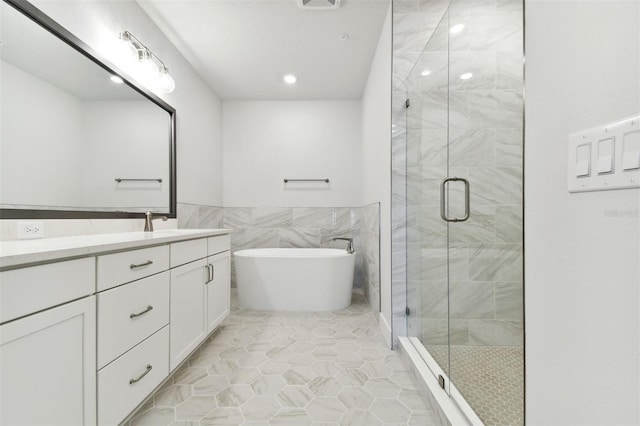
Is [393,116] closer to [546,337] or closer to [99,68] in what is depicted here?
[546,337]

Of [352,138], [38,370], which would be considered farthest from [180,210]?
[352,138]

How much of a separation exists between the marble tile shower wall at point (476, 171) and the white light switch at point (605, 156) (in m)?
0.98

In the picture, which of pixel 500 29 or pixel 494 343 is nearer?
pixel 500 29

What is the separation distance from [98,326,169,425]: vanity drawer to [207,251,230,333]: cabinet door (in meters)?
0.51

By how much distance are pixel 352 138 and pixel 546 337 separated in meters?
3.20

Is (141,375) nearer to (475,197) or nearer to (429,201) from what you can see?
(429,201)

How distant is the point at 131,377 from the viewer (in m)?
1.16

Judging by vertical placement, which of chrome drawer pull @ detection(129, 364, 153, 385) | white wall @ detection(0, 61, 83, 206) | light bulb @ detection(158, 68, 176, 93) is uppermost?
light bulb @ detection(158, 68, 176, 93)

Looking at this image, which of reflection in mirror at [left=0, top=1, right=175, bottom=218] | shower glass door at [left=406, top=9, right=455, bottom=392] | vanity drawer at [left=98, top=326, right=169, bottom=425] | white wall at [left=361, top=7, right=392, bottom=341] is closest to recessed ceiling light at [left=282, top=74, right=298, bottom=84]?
white wall at [left=361, top=7, right=392, bottom=341]

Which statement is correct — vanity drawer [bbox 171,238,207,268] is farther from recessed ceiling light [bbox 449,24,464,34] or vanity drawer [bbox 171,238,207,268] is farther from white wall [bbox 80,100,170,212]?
recessed ceiling light [bbox 449,24,464,34]

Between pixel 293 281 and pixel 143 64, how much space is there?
83.2 inches

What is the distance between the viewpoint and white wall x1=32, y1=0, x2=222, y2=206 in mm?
1544

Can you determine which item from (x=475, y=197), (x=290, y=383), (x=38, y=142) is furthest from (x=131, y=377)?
(x=475, y=197)

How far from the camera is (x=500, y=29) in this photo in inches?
59.2
